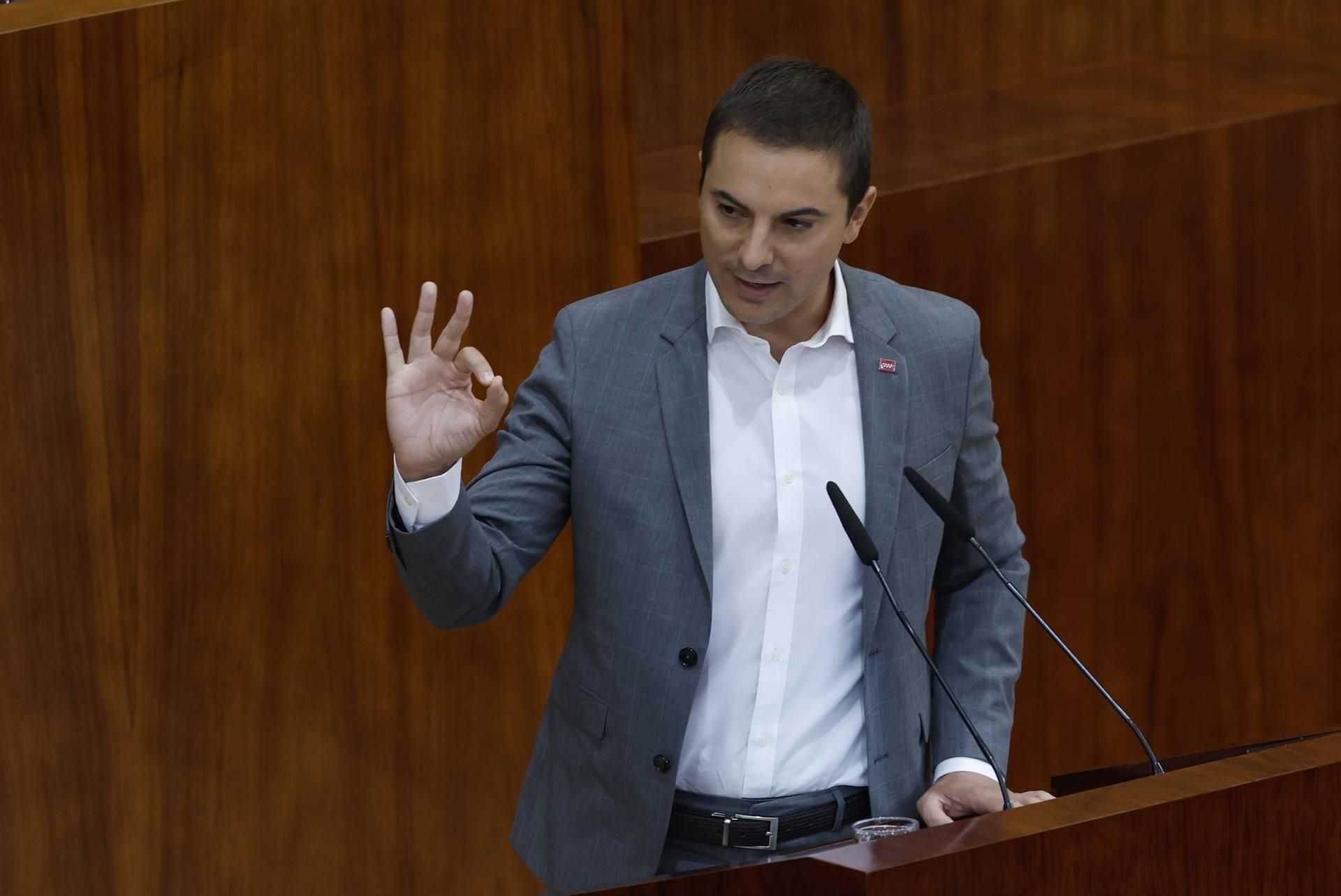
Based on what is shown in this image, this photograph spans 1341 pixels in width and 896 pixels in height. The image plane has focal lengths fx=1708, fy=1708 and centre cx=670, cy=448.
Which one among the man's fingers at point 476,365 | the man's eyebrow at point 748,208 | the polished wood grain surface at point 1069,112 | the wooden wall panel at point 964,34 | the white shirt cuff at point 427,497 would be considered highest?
the wooden wall panel at point 964,34

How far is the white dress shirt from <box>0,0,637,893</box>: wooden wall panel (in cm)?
66

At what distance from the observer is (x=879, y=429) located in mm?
1424

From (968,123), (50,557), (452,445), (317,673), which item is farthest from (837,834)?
(968,123)

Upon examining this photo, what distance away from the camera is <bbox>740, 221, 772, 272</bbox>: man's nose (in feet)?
4.38

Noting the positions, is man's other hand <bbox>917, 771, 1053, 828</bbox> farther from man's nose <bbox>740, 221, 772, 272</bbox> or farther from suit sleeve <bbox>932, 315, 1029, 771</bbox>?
man's nose <bbox>740, 221, 772, 272</bbox>

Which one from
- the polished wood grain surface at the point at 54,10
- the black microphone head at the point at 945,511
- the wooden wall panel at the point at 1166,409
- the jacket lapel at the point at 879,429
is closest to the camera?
the black microphone head at the point at 945,511

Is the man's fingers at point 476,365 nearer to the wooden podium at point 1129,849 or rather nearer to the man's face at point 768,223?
the man's face at point 768,223

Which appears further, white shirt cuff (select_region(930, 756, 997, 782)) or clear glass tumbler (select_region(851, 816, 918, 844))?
white shirt cuff (select_region(930, 756, 997, 782))

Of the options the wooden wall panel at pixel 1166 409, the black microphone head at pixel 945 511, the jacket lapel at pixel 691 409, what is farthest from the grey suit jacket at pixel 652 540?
the wooden wall panel at pixel 1166 409

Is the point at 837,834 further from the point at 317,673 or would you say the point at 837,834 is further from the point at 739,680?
the point at 317,673

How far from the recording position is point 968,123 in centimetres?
262

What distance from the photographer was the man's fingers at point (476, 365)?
1236mm

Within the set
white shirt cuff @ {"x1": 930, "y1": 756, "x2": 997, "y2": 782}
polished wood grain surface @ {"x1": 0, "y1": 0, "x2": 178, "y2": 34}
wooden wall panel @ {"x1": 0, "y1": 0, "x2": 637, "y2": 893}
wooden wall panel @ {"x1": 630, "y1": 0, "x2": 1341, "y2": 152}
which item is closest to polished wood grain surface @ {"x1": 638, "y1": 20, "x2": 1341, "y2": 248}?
wooden wall panel @ {"x1": 630, "y1": 0, "x2": 1341, "y2": 152}

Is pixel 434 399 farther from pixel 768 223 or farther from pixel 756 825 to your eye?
pixel 756 825
